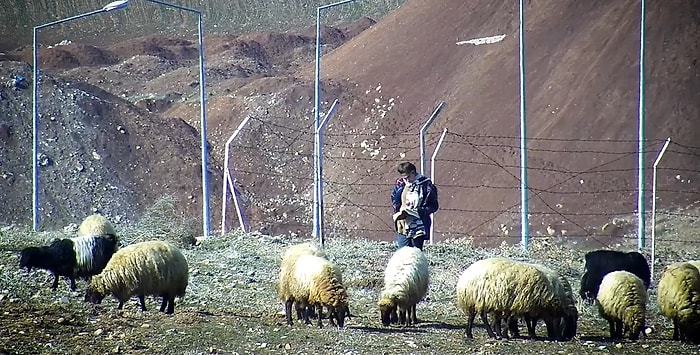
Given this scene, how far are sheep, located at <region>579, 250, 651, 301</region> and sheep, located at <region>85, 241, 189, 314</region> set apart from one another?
18.8 feet

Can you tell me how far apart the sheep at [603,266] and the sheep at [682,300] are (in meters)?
1.60

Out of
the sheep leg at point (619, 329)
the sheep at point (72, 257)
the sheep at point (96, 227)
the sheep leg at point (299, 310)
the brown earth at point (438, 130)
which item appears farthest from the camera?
the brown earth at point (438, 130)

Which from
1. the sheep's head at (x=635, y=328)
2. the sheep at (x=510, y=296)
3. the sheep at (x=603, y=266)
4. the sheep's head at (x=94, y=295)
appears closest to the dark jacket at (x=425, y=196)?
the sheep at (x=510, y=296)

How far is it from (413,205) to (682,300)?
369 cm

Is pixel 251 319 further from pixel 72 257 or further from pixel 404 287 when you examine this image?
pixel 72 257

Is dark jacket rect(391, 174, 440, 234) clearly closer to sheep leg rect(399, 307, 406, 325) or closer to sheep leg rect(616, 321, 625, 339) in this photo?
sheep leg rect(399, 307, 406, 325)

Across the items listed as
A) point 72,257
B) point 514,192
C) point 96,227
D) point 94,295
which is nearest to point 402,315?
point 94,295

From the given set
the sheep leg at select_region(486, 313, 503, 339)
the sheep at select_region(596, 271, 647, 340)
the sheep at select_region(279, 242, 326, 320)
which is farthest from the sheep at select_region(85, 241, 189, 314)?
the sheep at select_region(596, 271, 647, 340)

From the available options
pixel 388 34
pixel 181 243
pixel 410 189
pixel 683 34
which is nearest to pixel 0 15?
pixel 388 34

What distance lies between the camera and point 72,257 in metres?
15.0

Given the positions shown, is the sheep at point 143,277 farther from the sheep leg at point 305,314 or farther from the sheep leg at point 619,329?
the sheep leg at point 619,329

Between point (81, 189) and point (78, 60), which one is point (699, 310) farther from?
point (78, 60)

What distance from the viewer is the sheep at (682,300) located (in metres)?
12.4

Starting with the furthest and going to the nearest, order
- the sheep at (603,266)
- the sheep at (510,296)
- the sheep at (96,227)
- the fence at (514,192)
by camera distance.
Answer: the fence at (514,192) → the sheep at (96,227) → the sheep at (603,266) → the sheep at (510,296)
